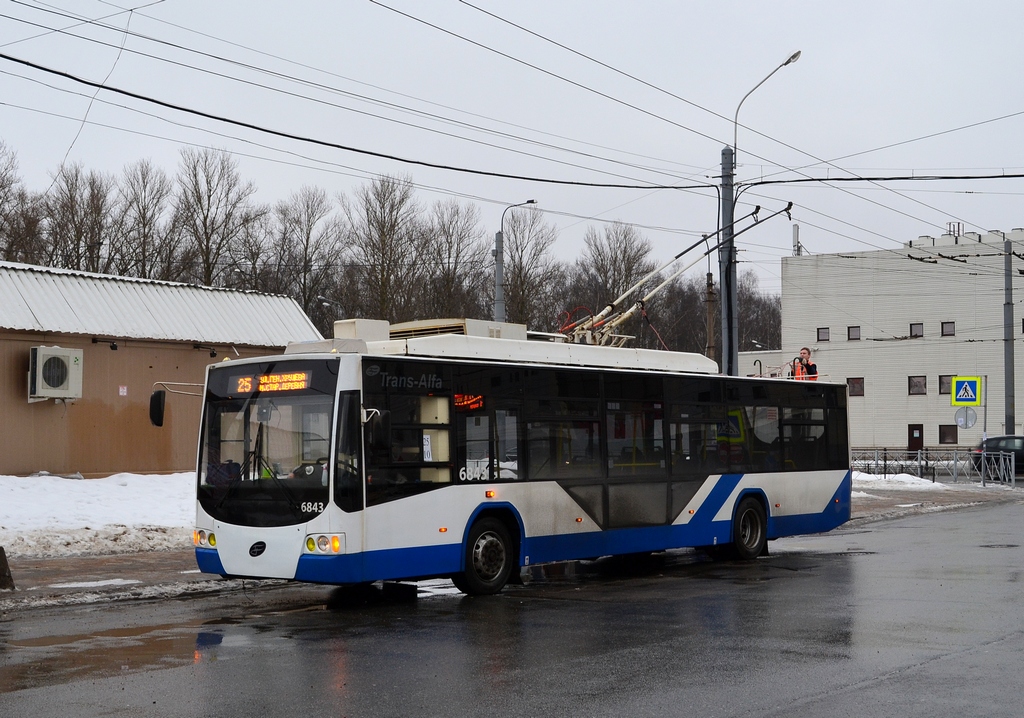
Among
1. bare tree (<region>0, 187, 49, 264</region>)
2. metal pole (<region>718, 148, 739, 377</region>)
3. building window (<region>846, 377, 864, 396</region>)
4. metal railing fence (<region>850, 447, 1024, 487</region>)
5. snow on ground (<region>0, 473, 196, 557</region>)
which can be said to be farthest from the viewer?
building window (<region>846, 377, 864, 396</region>)

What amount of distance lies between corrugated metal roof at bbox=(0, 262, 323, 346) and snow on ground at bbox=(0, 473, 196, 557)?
10.3ft

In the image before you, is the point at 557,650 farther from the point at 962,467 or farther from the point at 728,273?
the point at 962,467

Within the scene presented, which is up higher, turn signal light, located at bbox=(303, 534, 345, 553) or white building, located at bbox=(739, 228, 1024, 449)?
white building, located at bbox=(739, 228, 1024, 449)

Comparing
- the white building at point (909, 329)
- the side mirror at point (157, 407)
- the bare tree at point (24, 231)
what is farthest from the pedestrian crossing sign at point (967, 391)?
the bare tree at point (24, 231)

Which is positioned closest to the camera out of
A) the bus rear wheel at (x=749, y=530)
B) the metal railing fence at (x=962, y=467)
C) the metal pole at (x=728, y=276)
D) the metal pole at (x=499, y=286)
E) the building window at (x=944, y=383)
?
the bus rear wheel at (x=749, y=530)

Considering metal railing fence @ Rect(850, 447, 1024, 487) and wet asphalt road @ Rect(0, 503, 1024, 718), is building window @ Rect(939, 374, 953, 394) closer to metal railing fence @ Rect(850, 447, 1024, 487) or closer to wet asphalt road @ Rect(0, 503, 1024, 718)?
metal railing fence @ Rect(850, 447, 1024, 487)

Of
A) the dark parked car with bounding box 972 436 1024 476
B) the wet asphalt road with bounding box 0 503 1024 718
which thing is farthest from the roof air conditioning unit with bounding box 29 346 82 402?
the dark parked car with bounding box 972 436 1024 476

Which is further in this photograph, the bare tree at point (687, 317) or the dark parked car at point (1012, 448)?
the bare tree at point (687, 317)

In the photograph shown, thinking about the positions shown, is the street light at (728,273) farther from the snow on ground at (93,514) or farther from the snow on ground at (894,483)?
the snow on ground at (894,483)

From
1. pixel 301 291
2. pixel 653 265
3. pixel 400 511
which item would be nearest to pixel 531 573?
pixel 400 511

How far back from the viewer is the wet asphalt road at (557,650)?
7.19 meters

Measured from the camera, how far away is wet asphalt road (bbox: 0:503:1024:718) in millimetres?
7191

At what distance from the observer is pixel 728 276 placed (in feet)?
78.0

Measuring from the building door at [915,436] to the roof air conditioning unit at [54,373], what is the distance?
161 feet
